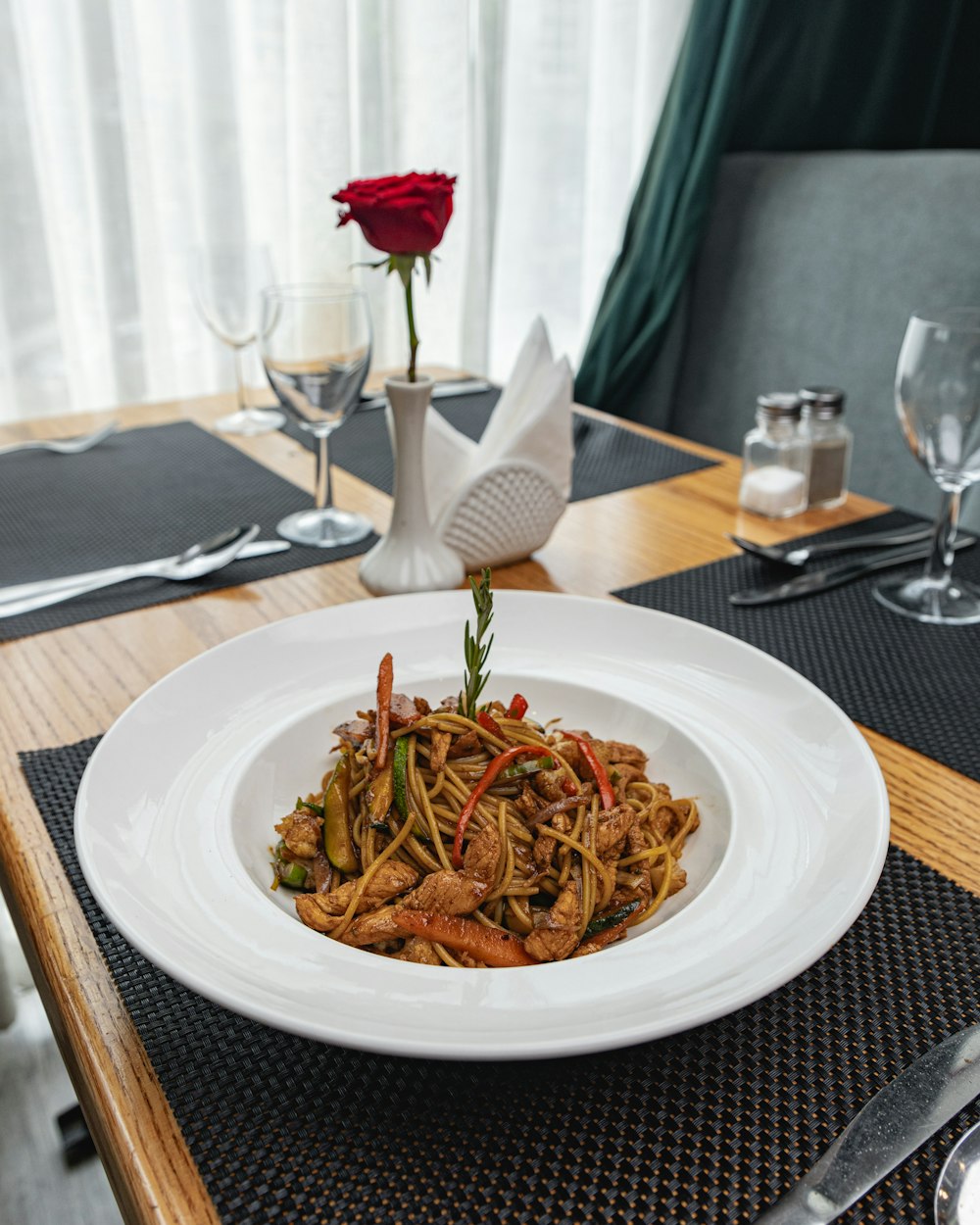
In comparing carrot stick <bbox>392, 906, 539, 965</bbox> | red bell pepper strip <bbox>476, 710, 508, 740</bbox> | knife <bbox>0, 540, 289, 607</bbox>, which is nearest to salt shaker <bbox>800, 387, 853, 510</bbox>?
knife <bbox>0, 540, 289, 607</bbox>

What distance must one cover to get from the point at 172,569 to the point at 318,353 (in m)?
0.27

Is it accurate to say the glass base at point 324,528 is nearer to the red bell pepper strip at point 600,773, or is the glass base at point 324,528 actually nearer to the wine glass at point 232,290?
the wine glass at point 232,290

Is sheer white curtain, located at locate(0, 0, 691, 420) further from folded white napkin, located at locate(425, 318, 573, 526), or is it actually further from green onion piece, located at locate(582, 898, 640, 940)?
green onion piece, located at locate(582, 898, 640, 940)

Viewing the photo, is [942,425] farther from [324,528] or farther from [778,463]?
[324,528]

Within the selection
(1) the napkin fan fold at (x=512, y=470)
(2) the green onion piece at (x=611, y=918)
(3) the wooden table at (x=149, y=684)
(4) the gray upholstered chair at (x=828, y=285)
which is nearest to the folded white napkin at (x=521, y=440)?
(1) the napkin fan fold at (x=512, y=470)

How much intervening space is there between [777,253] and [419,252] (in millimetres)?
1662

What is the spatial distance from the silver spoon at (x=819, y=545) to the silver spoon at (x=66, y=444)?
3.01ft

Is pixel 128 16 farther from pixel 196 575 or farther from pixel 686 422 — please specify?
pixel 196 575

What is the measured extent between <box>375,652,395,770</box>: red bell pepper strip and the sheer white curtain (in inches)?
80.0

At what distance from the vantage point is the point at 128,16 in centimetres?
218

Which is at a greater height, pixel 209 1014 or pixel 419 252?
pixel 419 252

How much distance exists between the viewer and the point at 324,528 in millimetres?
1182

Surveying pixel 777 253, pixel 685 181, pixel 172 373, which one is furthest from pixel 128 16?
pixel 777 253

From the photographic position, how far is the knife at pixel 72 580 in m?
1.02
